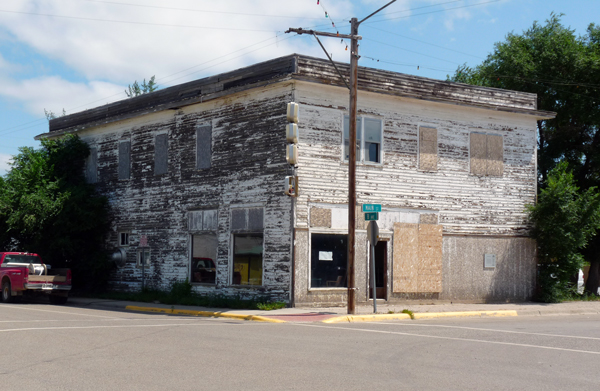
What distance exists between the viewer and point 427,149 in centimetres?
2358

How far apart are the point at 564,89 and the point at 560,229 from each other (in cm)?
866

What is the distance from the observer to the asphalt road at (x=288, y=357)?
27.0ft

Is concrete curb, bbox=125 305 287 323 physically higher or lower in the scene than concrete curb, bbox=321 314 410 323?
lower

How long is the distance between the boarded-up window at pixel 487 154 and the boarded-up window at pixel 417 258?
116 inches

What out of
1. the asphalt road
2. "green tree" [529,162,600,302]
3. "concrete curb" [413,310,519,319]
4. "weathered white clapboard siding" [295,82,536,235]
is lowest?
"concrete curb" [413,310,519,319]

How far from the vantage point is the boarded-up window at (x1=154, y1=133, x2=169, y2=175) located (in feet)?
84.9

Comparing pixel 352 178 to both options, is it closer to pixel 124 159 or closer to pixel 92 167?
pixel 124 159

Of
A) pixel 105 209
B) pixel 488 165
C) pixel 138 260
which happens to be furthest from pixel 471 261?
pixel 105 209

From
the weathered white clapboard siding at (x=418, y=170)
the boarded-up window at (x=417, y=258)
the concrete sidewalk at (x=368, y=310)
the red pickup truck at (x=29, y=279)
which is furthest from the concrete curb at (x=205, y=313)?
the boarded-up window at (x=417, y=258)

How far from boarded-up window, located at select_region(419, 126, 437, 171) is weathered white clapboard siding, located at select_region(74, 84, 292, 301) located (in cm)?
534

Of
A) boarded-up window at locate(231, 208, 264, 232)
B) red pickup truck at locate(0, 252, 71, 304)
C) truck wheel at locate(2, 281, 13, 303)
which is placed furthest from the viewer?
truck wheel at locate(2, 281, 13, 303)

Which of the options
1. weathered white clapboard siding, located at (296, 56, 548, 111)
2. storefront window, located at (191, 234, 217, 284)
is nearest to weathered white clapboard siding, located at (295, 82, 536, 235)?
weathered white clapboard siding, located at (296, 56, 548, 111)

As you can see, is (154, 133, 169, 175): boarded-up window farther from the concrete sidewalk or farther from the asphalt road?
the asphalt road

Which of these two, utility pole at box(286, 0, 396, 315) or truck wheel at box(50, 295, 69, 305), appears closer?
utility pole at box(286, 0, 396, 315)
